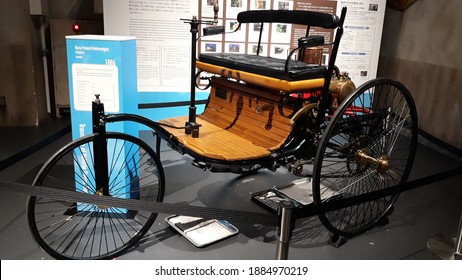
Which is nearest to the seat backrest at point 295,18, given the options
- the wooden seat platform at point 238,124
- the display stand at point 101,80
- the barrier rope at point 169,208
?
the wooden seat platform at point 238,124

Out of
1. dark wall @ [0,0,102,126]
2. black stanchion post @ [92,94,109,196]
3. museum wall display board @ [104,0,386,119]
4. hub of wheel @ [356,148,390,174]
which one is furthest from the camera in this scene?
dark wall @ [0,0,102,126]

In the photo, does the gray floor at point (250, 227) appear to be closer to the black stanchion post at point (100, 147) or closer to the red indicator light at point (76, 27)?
the black stanchion post at point (100, 147)

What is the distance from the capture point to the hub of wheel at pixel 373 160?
10.2 feet

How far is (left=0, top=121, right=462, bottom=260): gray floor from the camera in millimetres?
2887

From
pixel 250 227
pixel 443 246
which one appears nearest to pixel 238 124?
pixel 250 227

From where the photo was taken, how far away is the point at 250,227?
10.6 feet

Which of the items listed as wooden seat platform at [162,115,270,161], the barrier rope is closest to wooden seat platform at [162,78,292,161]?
wooden seat platform at [162,115,270,161]

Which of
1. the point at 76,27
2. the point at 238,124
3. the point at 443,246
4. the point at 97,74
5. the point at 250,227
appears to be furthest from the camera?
the point at 76,27

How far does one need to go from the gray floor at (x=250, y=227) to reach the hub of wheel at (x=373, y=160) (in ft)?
1.76

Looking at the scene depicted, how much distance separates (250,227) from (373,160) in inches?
41.7

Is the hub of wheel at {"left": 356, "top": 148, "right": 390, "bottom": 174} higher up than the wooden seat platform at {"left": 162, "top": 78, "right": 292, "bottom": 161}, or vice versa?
the wooden seat platform at {"left": 162, "top": 78, "right": 292, "bottom": 161}

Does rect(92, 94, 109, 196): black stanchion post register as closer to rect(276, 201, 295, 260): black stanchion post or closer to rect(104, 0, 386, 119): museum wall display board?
rect(276, 201, 295, 260): black stanchion post

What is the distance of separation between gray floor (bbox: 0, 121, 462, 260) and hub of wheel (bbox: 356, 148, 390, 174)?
1.76ft

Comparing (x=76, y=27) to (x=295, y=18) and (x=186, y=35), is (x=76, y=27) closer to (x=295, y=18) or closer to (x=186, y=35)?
(x=186, y=35)
